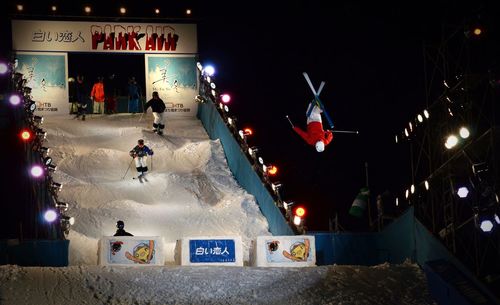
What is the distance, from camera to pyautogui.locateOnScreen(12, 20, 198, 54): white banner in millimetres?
31562

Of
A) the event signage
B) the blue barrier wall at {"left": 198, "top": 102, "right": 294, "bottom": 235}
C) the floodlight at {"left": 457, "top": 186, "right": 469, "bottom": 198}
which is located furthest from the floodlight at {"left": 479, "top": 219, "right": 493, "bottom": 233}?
the blue barrier wall at {"left": 198, "top": 102, "right": 294, "bottom": 235}

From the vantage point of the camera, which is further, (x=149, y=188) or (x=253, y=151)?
(x=253, y=151)

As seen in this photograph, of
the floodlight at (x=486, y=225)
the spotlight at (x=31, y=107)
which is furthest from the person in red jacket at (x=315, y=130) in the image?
the spotlight at (x=31, y=107)

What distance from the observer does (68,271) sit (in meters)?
16.3

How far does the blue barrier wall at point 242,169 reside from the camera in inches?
846

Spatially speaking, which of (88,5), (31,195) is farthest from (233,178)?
(88,5)

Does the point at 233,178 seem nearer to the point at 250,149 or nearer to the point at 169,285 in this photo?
the point at 250,149

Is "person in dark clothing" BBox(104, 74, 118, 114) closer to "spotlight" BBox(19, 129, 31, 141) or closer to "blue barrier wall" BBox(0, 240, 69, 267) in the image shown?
"spotlight" BBox(19, 129, 31, 141)

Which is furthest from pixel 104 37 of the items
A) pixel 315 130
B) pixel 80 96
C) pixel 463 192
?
pixel 463 192

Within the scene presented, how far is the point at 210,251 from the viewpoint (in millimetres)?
18109

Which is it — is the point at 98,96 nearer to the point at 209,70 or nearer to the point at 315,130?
the point at 209,70

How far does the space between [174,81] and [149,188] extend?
29.7ft

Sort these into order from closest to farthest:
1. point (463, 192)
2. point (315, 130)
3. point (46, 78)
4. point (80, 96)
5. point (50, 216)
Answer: point (463, 192) < point (50, 216) < point (315, 130) < point (46, 78) < point (80, 96)

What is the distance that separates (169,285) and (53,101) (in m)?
16.6
